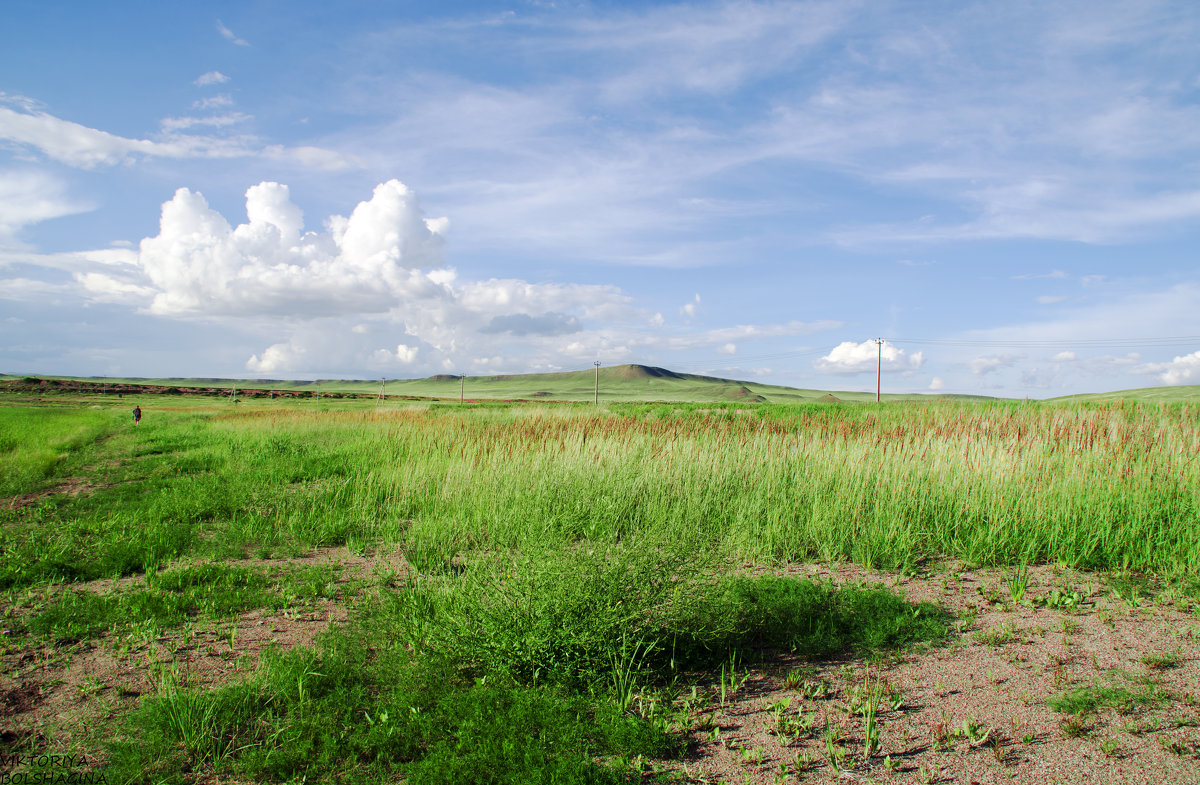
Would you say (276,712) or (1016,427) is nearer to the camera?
(276,712)

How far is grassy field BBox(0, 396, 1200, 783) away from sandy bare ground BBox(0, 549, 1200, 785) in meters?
0.15

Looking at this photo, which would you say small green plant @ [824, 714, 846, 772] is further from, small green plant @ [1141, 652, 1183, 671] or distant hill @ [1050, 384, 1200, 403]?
distant hill @ [1050, 384, 1200, 403]

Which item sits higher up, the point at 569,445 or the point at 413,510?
the point at 569,445

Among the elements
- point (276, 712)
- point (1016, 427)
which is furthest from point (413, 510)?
point (1016, 427)

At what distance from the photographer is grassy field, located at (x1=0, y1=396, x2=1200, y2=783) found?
10.5 feet

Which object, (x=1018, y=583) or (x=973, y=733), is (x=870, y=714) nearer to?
(x=973, y=733)

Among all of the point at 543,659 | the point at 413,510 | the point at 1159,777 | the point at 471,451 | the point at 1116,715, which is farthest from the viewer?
the point at 471,451

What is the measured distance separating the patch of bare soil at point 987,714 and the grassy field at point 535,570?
25 centimetres

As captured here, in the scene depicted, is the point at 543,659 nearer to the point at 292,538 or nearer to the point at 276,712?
the point at 276,712

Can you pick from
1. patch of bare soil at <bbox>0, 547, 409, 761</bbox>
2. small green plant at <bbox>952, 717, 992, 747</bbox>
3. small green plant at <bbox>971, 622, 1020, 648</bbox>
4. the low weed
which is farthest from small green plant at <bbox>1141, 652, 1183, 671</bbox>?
patch of bare soil at <bbox>0, 547, 409, 761</bbox>

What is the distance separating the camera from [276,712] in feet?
11.5

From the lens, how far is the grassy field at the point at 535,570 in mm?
3201

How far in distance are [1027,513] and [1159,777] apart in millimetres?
4438

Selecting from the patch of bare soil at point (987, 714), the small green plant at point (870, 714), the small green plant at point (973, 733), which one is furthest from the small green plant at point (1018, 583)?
the small green plant at point (973, 733)
